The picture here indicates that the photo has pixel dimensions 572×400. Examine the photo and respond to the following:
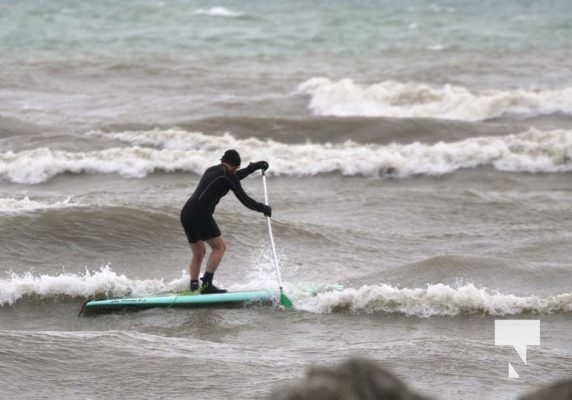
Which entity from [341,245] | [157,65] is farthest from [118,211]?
[157,65]

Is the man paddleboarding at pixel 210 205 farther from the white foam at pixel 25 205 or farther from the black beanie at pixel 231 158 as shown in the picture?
the white foam at pixel 25 205

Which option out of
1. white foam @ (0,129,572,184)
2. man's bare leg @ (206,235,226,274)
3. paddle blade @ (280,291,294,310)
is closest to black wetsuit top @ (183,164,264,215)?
man's bare leg @ (206,235,226,274)

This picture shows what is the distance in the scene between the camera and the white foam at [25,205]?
55.2ft

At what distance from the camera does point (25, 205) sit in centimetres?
1730

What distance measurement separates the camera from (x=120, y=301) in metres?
12.8

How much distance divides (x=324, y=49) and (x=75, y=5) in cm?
1358

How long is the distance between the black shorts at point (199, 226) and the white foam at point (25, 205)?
475cm

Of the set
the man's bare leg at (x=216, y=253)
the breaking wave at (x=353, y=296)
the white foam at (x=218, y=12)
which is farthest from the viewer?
the white foam at (x=218, y=12)

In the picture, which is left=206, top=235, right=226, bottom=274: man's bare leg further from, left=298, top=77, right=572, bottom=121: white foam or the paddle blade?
left=298, top=77, right=572, bottom=121: white foam

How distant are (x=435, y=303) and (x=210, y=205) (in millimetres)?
2754

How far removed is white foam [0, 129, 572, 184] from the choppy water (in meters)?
0.05

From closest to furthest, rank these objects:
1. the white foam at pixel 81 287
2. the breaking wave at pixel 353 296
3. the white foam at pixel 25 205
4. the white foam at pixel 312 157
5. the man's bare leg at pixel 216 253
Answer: the breaking wave at pixel 353 296 < the man's bare leg at pixel 216 253 < the white foam at pixel 81 287 < the white foam at pixel 25 205 < the white foam at pixel 312 157

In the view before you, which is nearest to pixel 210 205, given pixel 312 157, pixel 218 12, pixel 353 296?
pixel 353 296

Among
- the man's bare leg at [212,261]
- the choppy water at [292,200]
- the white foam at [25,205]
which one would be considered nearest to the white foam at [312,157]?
the choppy water at [292,200]
